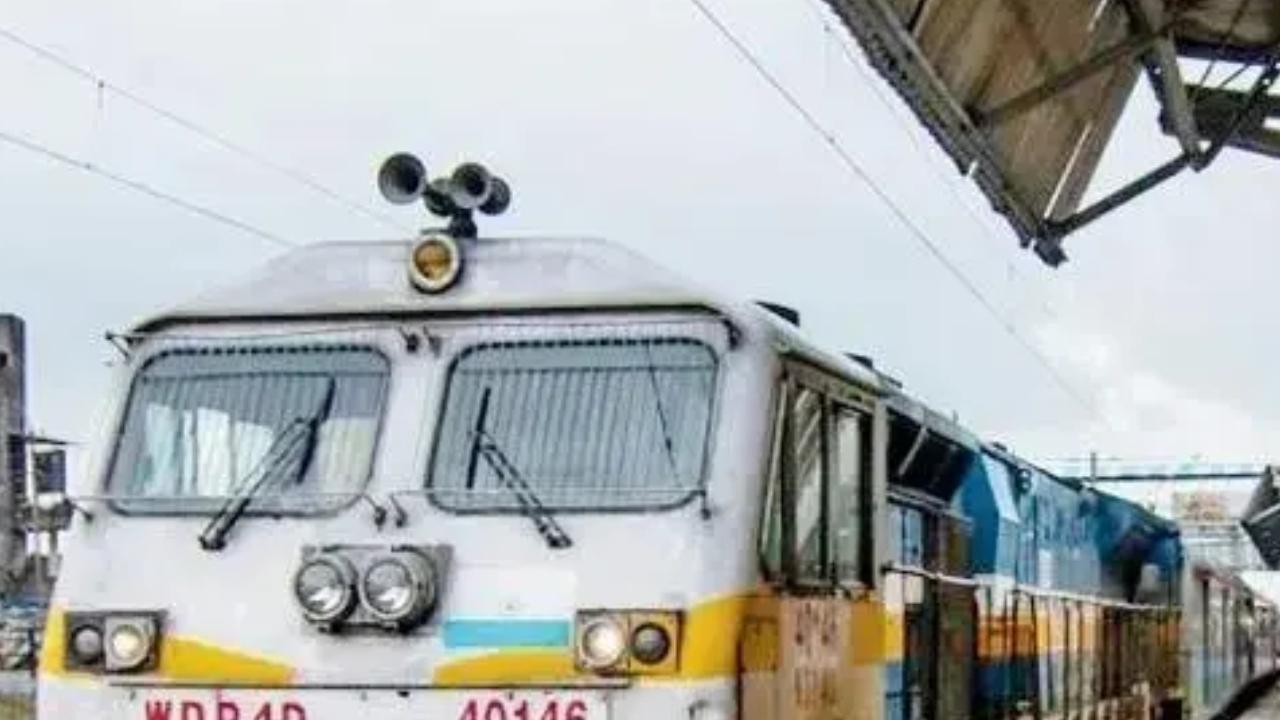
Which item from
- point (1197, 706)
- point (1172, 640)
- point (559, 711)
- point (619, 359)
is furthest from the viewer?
point (1197, 706)

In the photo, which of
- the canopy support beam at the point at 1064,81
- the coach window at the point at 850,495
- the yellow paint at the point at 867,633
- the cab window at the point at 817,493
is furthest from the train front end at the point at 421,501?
the canopy support beam at the point at 1064,81

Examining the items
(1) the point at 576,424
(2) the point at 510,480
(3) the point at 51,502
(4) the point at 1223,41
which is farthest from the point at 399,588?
(4) the point at 1223,41

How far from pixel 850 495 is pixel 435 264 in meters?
1.87

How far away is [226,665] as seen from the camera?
748cm

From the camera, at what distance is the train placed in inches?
286

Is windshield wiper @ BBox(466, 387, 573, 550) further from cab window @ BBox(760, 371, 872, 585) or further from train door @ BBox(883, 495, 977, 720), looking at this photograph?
train door @ BBox(883, 495, 977, 720)

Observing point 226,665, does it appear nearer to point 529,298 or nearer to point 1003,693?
point 529,298

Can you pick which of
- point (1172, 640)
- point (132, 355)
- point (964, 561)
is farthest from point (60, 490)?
point (1172, 640)

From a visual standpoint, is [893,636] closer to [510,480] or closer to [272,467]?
[510,480]

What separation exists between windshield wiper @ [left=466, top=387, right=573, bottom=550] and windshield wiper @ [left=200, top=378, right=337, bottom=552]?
1.85 ft

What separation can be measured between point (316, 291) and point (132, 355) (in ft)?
2.37

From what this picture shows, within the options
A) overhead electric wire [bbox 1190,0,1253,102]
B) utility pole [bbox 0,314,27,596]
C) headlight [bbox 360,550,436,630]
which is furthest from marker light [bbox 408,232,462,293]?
utility pole [bbox 0,314,27,596]

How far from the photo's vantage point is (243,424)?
7.91 m

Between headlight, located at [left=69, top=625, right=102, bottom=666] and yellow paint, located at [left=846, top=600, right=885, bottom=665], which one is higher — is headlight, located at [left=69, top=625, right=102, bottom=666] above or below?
below
